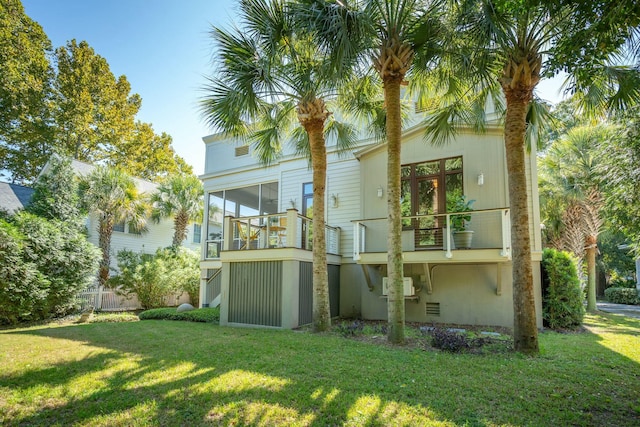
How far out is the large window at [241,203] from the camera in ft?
44.2

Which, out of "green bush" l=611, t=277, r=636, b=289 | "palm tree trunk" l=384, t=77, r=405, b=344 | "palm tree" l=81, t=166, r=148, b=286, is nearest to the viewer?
"palm tree trunk" l=384, t=77, r=405, b=344

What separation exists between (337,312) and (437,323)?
2.85m

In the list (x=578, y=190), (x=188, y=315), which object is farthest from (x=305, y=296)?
(x=578, y=190)

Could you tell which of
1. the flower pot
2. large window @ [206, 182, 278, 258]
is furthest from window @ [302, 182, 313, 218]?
the flower pot

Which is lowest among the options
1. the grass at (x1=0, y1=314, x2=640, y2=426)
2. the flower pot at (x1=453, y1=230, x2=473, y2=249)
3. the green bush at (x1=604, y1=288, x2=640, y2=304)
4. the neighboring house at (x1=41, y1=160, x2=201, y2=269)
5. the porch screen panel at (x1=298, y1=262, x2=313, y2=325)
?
the green bush at (x1=604, y1=288, x2=640, y2=304)

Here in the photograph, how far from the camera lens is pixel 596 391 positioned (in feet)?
13.1

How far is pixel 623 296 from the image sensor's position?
2078 cm

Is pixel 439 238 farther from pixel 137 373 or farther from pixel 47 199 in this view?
pixel 47 199

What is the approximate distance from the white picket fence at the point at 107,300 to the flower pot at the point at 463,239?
12.2m

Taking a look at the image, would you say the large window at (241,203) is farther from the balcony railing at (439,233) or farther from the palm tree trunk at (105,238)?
the palm tree trunk at (105,238)

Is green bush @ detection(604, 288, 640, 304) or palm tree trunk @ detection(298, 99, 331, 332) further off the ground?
palm tree trunk @ detection(298, 99, 331, 332)

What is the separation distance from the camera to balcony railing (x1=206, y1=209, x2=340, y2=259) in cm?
880

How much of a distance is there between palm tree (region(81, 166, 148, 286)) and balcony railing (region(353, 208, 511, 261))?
1158 cm

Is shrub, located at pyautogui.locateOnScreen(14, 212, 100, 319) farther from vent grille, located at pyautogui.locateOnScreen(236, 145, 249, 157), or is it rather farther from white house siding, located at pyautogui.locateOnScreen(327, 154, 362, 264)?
white house siding, located at pyautogui.locateOnScreen(327, 154, 362, 264)
